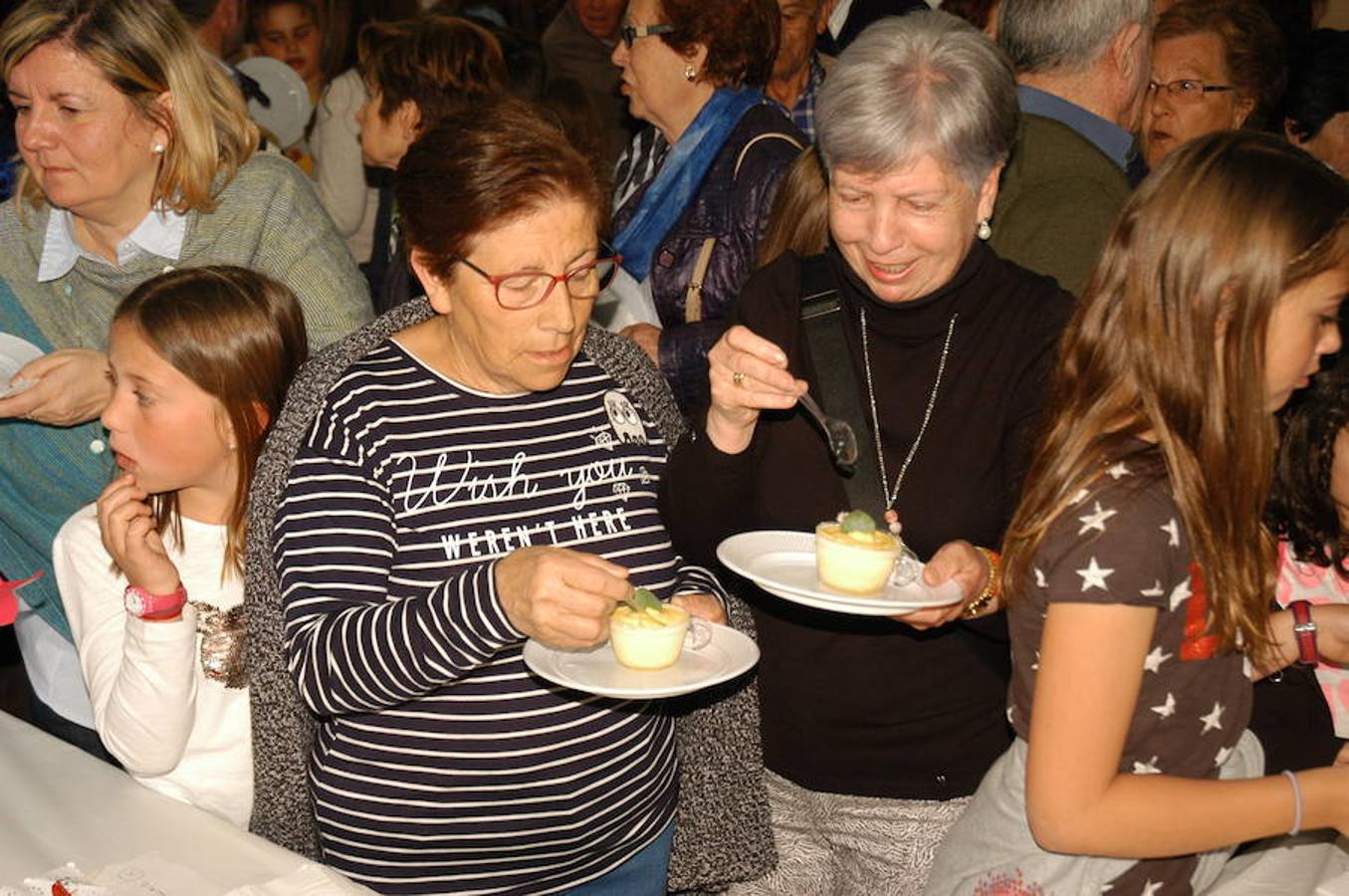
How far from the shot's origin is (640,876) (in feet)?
7.41

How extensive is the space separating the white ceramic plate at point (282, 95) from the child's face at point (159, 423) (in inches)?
126

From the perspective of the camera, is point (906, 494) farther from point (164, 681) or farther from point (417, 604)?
point (164, 681)

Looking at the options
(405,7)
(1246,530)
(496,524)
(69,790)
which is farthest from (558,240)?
(405,7)

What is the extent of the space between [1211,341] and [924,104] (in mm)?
603

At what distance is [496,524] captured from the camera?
81.0 inches

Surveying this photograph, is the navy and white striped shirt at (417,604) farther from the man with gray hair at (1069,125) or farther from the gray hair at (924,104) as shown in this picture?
the man with gray hair at (1069,125)

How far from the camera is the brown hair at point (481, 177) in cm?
199

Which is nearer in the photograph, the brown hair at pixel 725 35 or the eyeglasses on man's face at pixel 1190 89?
the brown hair at pixel 725 35

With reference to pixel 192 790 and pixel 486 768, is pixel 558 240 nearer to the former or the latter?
pixel 486 768

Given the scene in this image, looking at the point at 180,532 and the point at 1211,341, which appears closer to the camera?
the point at 1211,341

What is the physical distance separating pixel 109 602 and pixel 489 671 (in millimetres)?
751

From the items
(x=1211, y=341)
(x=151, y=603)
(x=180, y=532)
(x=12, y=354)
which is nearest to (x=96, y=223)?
(x=12, y=354)

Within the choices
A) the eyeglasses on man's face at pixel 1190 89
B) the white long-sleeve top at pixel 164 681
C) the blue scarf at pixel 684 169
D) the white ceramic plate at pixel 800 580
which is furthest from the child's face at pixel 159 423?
the eyeglasses on man's face at pixel 1190 89

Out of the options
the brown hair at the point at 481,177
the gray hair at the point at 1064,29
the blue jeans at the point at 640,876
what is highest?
the gray hair at the point at 1064,29
